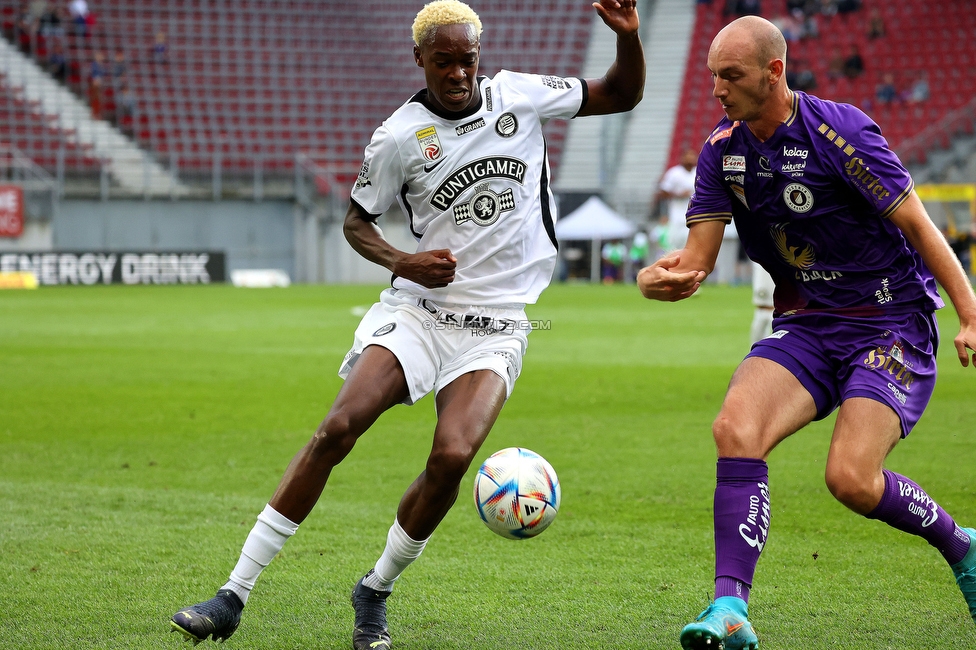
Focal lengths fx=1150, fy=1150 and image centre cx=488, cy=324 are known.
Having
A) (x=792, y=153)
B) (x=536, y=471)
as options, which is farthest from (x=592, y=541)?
(x=792, y=153)

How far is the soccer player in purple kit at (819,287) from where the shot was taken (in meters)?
3.92

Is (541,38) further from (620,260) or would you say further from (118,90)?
(118,90)

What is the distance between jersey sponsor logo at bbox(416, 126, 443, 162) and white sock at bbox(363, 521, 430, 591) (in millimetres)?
1473

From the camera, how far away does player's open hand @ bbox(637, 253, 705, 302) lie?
4242 mm

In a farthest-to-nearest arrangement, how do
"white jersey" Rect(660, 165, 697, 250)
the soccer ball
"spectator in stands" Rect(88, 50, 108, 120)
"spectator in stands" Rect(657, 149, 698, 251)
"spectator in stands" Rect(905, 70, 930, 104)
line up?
"spectator in stands" Rect(88, 50, 108, 120) → "spectator in stands" Rect(905, 70, 930, 104) → "white jersey" Rect(660, 165, 697, 250) → "spectator in stands" Rect(657, 149, 698, 251) → the soccer ball

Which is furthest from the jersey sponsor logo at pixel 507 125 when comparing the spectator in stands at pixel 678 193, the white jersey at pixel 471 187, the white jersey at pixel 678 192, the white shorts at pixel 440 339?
the white jersey at pixel 678 192

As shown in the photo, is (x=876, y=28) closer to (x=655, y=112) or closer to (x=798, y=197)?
(x=655, y=112)

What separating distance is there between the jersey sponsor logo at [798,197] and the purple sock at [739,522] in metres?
0.96

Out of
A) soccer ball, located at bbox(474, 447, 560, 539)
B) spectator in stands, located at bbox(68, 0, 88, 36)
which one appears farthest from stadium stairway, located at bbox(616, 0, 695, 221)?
soccer ball, located at bbox(474, 447, 560, 539)

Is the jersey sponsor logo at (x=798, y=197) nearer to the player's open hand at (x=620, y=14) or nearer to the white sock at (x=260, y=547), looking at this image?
the player's open hand at (x=620, y=14)

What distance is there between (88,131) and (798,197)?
1284 inches

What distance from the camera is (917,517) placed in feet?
13.2

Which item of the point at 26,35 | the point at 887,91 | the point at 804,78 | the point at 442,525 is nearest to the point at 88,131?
the point at 26,35

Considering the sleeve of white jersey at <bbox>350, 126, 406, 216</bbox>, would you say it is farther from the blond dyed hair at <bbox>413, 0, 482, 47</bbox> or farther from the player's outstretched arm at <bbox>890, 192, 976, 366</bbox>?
the player's outstretched arm at <bbox>890, 192, 976, 366</bbox>
